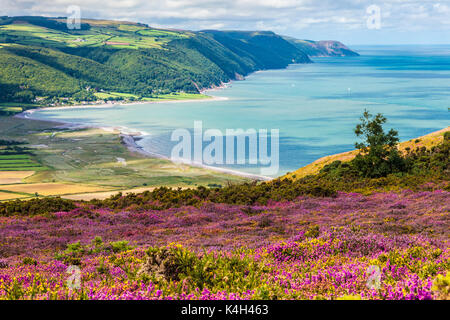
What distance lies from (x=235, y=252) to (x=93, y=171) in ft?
257

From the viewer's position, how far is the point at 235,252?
477 inches

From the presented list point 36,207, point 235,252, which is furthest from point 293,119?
point 235,252

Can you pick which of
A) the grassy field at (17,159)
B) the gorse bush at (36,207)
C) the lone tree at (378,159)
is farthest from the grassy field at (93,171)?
the gorse bush at (36,207)

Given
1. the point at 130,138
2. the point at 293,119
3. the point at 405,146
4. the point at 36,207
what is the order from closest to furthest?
the point at 36,207 < the point at 405,146 < the point at 130,138 < the point at 293,119

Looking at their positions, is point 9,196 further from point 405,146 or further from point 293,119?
point 293,119

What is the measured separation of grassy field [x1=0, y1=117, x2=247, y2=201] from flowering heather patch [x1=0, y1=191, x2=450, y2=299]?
4436 centimetres

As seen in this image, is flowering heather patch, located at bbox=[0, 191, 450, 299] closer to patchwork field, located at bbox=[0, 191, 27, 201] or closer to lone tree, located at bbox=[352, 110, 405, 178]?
lone tree, located at bbox=[352, 110, 405, 178]

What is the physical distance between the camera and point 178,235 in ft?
61.2

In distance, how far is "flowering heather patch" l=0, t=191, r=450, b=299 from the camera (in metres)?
7.62

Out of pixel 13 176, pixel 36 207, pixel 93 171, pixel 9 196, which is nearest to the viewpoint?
pixel 36 207

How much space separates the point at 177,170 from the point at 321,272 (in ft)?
257

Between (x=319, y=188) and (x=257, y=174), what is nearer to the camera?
(x=319, y=188)

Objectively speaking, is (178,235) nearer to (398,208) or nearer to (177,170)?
(398,208)
